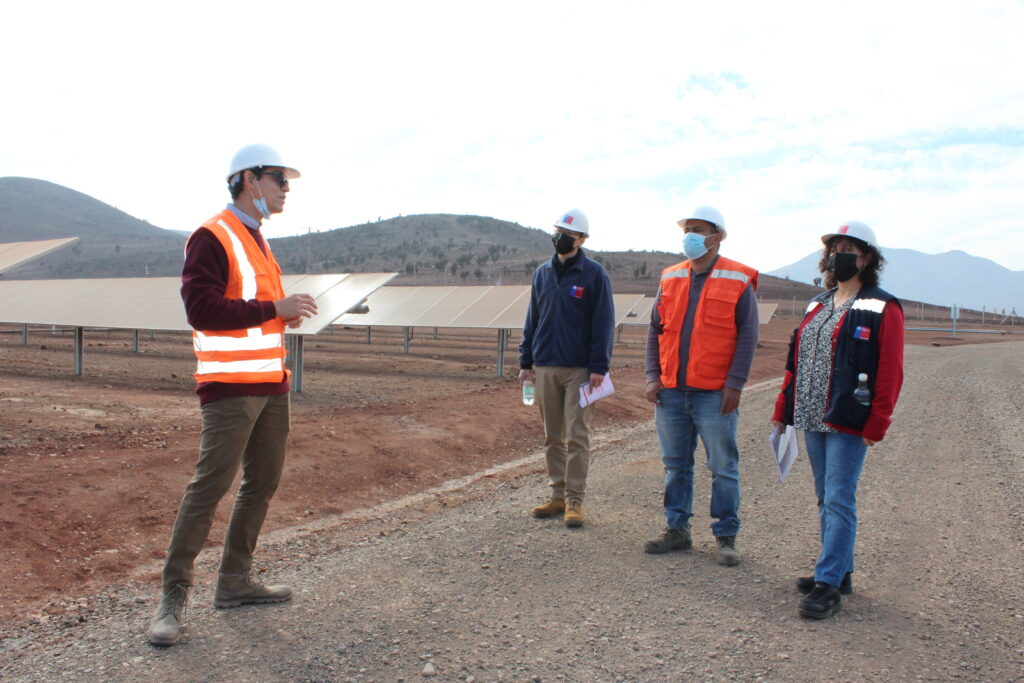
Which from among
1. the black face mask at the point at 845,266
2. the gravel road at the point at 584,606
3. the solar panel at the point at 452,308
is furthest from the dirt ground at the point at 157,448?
the black face mask at the point at 845,266

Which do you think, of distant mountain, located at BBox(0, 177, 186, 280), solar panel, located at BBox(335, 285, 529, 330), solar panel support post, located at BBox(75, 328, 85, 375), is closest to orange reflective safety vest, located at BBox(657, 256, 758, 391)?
solar panel, located at BBox(335, 285, 529, 330)

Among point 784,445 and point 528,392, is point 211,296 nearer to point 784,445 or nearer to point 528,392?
point 528,392

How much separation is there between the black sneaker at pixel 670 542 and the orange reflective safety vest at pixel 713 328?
862 mm

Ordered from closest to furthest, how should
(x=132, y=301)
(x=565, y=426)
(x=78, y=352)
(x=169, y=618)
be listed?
(x=169, y=618) → (x=565, y=426) → (x=78, y=352) → (x=132, y=301)

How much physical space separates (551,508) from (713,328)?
171cm

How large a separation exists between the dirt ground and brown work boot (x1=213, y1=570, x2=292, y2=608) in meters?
0.83

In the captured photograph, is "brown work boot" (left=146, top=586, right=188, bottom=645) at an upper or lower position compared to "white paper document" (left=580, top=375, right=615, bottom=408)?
lower

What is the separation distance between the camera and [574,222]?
524 centimetres

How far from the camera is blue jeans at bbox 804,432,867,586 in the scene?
373 centimetres

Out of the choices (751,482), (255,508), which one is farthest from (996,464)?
(255,508)

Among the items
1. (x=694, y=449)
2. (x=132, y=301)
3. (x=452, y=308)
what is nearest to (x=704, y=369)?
(x=694, y=449)

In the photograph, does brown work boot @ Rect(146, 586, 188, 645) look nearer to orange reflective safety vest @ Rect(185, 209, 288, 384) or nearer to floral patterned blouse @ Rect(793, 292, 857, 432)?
orange reflective safety vest @ Rect(185, 209, 288, 384)

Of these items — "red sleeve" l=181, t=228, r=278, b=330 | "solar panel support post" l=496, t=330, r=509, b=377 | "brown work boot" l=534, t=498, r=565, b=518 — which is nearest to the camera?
"red sleeve" l=181, t=228, r=278, b=330

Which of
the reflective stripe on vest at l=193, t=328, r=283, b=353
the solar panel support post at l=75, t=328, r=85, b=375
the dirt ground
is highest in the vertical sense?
the reflective stripe on vest at l=193, t=328, r=283, b=353
